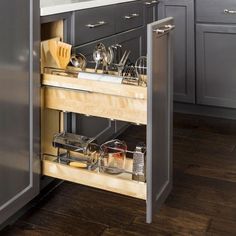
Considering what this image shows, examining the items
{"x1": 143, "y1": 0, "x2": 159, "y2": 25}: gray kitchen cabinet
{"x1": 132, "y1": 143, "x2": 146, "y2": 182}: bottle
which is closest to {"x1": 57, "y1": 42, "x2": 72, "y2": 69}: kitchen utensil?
{"x1": 132, "y1": 143, "x2": 146, "y2": 182}: bottle

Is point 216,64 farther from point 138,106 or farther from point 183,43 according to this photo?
point 138,106

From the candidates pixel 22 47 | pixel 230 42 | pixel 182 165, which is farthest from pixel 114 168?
pixel 230 42

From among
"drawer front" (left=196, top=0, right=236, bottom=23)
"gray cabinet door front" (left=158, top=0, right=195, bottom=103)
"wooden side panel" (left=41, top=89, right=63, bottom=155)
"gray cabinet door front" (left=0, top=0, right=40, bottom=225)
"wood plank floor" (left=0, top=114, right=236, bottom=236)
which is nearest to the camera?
"gray cabinet door front" (left=0, top=0, right=40, bottom=225)

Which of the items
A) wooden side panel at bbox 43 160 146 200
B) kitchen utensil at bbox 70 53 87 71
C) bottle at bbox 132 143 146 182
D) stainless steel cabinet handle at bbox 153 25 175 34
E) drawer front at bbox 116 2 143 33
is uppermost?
drawer front at bbox 116 2 143 33

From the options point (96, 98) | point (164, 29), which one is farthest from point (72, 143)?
point (164, 29)

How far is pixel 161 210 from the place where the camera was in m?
1.99

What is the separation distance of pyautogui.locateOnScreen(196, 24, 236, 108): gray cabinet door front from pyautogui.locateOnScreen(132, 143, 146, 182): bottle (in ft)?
5.30

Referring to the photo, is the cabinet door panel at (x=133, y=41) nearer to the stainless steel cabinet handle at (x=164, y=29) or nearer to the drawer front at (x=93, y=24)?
the drawer front at (x=93, y=24)

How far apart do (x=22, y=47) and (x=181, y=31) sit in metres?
1.88

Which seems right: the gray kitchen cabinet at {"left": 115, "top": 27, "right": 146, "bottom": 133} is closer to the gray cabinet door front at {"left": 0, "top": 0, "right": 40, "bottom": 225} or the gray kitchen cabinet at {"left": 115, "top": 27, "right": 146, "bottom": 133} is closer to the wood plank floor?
the wood plank floor

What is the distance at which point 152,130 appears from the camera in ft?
5.40

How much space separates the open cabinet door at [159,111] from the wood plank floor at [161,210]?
5.7 inches

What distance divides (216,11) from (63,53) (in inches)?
63.9

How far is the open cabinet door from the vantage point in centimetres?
160
